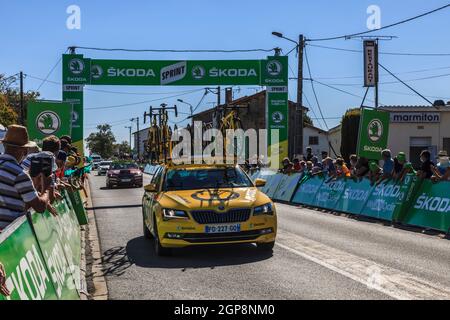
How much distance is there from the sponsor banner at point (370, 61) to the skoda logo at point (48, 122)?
768 inches

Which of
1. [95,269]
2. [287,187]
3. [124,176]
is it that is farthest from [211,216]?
[124,176]

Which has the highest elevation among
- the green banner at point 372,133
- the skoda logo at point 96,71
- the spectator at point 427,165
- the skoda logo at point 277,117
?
the skoda logo at point 96,71

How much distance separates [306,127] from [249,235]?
182 feet

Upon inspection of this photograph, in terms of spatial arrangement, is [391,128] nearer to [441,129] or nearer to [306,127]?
[441,129]

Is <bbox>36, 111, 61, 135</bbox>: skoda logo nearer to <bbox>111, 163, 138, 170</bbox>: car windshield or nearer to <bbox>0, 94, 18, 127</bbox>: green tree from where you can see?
<bbox>111, 163, 138, 170</bbox>: car windshield

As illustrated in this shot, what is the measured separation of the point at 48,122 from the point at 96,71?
304 inches

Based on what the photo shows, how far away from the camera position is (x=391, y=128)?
37844 mm

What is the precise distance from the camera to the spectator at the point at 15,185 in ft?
16.4

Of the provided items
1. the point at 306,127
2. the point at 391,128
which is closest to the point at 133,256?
the point at 391,128

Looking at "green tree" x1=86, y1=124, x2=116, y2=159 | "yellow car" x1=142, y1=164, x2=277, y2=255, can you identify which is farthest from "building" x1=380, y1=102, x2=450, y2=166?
"green tree" x1=86, y1=124, x2=116, y2=159

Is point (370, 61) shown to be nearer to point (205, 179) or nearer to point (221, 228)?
point (205, 179)

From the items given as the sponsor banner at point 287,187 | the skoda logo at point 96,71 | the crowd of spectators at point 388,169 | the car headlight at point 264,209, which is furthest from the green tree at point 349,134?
the car headlight at point 264,209

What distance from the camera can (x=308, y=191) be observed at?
63.7 feet

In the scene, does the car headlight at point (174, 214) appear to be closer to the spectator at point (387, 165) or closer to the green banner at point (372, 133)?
the spectator at point (387, 165)
